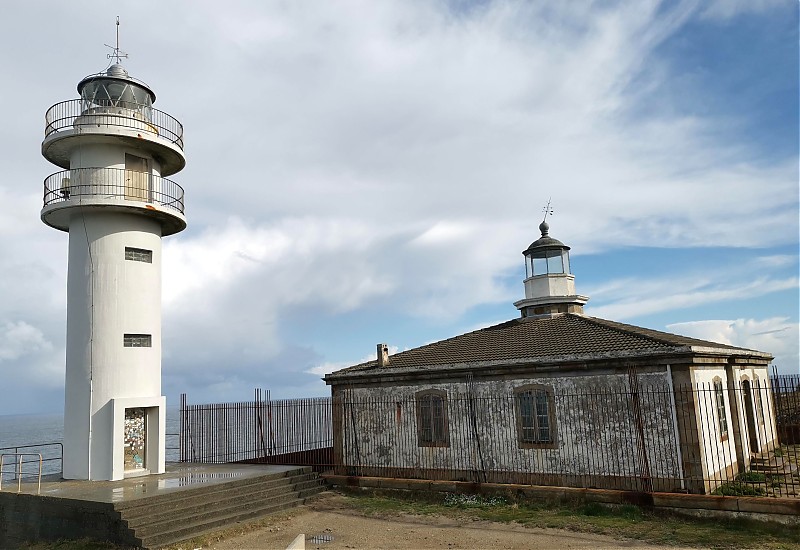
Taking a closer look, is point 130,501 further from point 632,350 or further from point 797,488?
point 797,488

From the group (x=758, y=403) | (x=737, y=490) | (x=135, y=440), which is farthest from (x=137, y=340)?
(x=758, y=403)

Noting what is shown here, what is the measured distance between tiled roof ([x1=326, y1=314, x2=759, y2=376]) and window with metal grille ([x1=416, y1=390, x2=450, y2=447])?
1.00 m

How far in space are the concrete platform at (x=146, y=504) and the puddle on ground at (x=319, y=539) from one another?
2.41m

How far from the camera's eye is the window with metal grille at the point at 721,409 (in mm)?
15336

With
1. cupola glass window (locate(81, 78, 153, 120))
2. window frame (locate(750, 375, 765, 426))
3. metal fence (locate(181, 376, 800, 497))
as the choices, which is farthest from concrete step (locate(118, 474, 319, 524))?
window frame (locate(750, 375, 765, 426))

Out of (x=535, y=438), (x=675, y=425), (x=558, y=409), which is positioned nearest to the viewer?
(x=675, y=425)

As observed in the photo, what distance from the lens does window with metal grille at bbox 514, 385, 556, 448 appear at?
15.6 meters

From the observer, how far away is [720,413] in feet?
51.1

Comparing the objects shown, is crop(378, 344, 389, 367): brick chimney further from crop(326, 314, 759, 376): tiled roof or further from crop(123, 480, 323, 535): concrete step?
crop(123, 480, 323, 535): concrete step

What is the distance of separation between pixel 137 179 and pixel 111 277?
329 cm

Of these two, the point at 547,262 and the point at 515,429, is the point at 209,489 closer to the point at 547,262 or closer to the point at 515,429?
the point at 515,429

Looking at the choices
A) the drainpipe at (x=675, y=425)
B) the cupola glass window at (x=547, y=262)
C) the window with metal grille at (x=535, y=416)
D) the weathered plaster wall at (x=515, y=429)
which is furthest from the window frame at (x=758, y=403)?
the window with metal grille at (x=535, y=416)

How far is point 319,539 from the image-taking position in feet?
41.9

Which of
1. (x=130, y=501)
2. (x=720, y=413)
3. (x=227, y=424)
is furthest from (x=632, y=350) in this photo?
(x=227, y=424)
